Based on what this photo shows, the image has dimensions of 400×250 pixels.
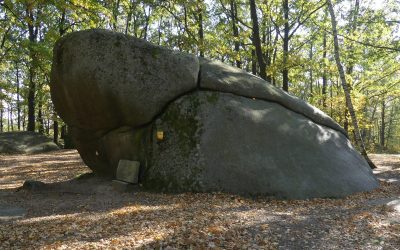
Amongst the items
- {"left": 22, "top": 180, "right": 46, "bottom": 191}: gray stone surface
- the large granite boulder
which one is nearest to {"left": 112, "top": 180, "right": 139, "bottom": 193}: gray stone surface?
the large granite boulder

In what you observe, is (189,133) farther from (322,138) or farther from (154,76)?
(322,138)

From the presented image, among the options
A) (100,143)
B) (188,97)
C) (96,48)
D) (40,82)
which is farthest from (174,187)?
(40,82)

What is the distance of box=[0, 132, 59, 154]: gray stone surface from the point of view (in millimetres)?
22997

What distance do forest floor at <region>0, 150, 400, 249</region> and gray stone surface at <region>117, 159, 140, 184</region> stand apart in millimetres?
499

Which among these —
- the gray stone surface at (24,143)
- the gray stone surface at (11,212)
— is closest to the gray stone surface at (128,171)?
the gray stone surface at (11,212)

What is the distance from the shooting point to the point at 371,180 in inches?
412

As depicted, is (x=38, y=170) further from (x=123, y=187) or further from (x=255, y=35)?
(x=255, y=35)

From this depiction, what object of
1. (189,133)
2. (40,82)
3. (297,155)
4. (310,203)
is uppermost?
(40,82)

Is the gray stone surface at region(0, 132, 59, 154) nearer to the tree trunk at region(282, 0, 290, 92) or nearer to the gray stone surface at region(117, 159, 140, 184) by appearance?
the gray stone surface at region(117, 159, 140, 184)

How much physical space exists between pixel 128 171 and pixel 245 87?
4413mm

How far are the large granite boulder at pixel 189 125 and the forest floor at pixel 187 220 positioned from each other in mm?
602

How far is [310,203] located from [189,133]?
12.1 feet

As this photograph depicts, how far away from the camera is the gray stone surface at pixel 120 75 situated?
9.74 m

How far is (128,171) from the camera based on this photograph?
10008mm
